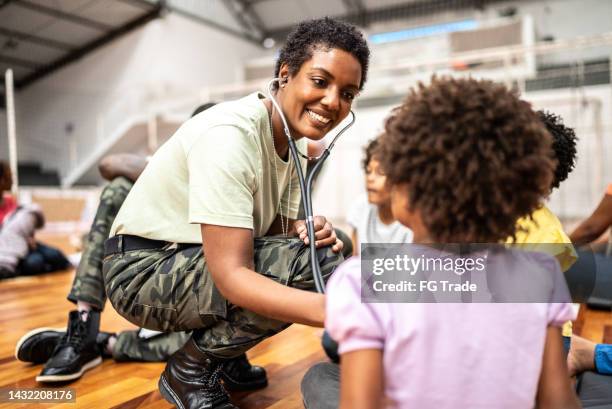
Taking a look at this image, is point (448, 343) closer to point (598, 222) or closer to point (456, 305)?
point (456, 305)

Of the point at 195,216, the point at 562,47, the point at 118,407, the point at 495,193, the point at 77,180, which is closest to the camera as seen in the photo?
the point at 495,193

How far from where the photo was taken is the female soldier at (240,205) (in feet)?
3.13

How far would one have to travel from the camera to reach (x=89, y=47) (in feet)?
28.3

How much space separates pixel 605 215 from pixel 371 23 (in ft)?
31.8

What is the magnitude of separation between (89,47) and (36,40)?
79.8 inches

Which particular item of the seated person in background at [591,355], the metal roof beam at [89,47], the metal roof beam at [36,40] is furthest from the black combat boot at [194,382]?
the metal roof beam at [89,47]

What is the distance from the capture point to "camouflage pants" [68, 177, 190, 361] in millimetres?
1412

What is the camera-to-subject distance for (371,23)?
34.1 ft

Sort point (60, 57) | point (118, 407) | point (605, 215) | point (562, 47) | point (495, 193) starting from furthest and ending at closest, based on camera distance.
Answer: point (60, 57), point (562, 47), point (605, 215), point (118, 407), point (495, 193)

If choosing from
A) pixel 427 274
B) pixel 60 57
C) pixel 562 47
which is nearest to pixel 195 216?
pixel 427 274

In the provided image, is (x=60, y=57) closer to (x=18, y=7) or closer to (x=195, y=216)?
(x=18, y=7)

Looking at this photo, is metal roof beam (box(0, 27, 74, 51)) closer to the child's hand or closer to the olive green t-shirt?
the olive green t-shirt

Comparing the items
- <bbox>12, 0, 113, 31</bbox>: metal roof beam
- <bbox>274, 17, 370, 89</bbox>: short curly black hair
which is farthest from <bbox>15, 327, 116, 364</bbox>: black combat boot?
<bbox>12, 0, 113, 31</bbox>: metal roof beam

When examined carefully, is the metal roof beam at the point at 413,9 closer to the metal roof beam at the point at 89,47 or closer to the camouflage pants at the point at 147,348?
the metal roof beam at the point at 89,47
